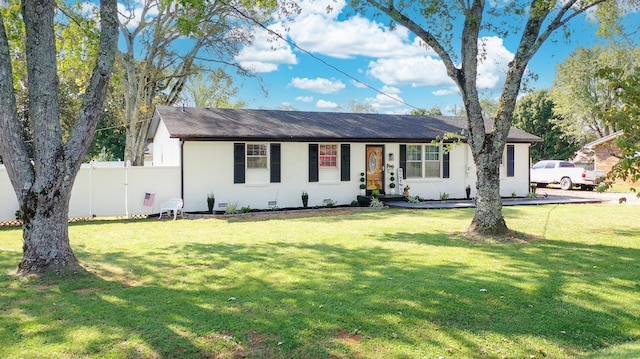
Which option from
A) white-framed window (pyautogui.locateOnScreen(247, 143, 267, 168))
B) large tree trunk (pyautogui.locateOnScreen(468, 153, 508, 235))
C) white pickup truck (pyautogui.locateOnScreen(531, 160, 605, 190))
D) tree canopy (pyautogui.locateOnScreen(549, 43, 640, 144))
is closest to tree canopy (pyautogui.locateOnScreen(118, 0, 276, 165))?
white-framed window (pyautogui.locateOnScreen(247, 143, 267, 168))

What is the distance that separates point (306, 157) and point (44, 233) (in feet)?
36.7

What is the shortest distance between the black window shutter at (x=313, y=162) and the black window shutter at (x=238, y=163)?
2.51m

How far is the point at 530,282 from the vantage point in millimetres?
6309

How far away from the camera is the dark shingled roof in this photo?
624 inches

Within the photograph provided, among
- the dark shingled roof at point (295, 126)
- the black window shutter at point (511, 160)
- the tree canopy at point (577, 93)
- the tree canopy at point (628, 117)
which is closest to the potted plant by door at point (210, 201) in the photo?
the dark shingled roof at point (295, 126)

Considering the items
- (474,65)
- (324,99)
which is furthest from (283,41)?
(324,99)

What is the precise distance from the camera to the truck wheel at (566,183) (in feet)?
84.6

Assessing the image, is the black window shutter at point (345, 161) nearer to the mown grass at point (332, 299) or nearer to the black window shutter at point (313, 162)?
the black window shutter at point (313, 162)

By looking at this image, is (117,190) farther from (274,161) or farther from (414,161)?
(414,161)

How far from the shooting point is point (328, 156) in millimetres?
17641

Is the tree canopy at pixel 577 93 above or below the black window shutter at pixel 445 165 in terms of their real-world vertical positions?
above

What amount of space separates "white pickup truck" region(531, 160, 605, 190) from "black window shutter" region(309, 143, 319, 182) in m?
15.6

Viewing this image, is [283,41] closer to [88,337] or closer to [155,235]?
[155,235]

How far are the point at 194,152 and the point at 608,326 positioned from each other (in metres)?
13.1
